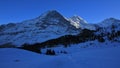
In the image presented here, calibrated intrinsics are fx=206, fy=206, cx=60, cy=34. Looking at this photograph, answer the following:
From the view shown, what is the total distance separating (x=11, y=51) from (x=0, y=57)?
6.58 feet

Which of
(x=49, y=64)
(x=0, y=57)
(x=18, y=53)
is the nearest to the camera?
(x=49, y=64)

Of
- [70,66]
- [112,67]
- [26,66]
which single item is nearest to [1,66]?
[26,66]

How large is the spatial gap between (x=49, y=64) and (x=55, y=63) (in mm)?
350

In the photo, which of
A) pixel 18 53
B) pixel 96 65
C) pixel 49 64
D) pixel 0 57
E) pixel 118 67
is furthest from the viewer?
pixel 18 53

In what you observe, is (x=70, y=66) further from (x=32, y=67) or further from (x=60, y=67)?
(x=32, y=67)

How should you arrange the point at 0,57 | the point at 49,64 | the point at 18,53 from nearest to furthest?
1. the point at 49,64
2. the point at 0,57
3. the point at 18,53

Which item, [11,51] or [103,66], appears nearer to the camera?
[103,66]

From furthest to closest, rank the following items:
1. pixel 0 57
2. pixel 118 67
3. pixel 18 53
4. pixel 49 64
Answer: pixel 18 53
pixel 0 57
pixel 49 64
pixel 118 67

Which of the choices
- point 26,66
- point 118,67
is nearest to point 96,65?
point 118,67

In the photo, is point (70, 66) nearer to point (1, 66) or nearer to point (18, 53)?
point (1, 66)

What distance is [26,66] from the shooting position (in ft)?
27.2

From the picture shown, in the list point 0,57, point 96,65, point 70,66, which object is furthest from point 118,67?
point 0,57

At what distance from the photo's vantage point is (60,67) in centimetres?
819

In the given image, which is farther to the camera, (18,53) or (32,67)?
(18,53)
